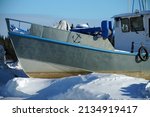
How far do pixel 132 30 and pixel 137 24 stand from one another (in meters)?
0.26

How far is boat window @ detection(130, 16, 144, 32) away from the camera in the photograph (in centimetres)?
1184

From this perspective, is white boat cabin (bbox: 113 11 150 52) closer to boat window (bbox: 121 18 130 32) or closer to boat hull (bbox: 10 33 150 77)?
boat window (bbox: 121 18 130 32)

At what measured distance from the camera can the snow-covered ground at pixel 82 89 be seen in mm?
7048

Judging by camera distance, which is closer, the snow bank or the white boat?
the snow bank

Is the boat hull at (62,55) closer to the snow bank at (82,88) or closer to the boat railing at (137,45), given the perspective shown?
the boat railing at (137,45)

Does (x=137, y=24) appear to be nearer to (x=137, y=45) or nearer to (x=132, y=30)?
(x=132, y=30)

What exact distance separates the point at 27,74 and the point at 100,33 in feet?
8.71

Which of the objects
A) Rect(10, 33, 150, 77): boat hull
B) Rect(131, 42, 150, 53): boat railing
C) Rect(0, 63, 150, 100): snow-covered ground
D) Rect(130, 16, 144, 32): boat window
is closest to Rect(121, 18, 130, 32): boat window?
Rect(130, 16, 144, 32): boat window

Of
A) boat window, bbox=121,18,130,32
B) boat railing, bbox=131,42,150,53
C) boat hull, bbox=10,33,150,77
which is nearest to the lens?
boat hull, bbox=10,33,150,77

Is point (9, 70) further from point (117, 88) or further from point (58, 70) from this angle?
point (117, 88)

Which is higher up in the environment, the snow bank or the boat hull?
the boat hull

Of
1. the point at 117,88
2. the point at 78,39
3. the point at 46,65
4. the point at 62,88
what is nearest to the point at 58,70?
→ the point at 46,65

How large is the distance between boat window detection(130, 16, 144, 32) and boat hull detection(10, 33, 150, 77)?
1.22 m

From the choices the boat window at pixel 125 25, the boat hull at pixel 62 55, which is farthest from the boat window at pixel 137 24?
the boat hull at pixel 62 55
